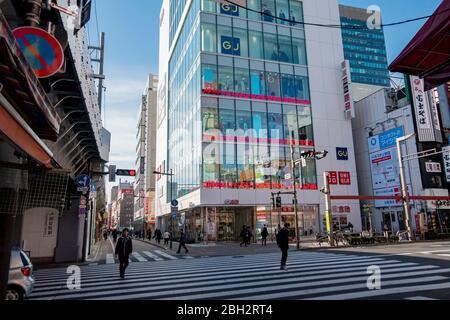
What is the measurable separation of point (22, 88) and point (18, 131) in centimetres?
61

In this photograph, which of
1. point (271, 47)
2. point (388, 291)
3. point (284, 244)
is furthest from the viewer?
point (271, 47)

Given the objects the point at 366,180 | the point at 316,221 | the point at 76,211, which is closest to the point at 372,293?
the point at 76,211

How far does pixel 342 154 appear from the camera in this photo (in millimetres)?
38531

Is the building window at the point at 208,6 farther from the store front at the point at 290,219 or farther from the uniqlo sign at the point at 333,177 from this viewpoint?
the uniqlo sign at the point at 333,177

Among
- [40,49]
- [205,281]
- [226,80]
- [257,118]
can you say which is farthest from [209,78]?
[40,49]

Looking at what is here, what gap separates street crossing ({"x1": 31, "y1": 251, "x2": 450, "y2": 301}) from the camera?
25.8 feet

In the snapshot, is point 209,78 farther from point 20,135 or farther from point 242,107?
point 20,135

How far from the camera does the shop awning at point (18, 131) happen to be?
4.07 metres

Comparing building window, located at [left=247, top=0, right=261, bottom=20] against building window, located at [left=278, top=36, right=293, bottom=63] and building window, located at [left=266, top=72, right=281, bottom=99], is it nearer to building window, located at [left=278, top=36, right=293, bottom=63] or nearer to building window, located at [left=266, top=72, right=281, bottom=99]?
building window, located at [left=278, top=36, right=293, bottom=63]

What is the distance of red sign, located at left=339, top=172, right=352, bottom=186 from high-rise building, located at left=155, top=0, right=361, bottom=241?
0.40 ft

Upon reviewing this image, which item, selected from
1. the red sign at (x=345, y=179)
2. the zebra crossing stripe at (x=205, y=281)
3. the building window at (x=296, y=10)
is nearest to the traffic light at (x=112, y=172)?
the zebra crossing stripe at (x=205, y=281)

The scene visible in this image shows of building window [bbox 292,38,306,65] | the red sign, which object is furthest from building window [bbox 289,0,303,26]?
the red sign

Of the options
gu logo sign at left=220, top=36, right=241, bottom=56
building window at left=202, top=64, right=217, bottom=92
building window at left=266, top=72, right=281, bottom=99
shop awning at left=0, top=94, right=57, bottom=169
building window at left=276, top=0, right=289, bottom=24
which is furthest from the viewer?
building window at left=276, top=0, right=289, bottom=24
